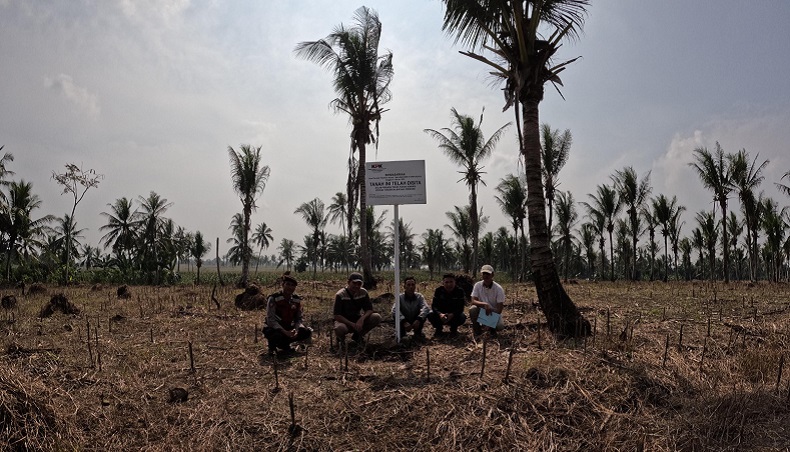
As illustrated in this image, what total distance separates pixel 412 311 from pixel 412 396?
8.19 ft

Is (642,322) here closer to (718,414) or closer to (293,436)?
(718,414)

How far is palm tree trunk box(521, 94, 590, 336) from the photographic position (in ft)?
20.5

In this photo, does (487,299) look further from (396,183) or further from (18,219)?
(18,219)

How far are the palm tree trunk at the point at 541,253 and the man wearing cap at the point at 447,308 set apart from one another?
3.84 ft

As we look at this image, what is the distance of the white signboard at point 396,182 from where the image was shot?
6.36 meters

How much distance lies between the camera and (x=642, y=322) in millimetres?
7363

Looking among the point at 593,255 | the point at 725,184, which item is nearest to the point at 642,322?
the point at 725,184

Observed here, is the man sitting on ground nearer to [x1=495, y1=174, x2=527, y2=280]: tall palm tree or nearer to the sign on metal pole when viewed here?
the sign on metal pole

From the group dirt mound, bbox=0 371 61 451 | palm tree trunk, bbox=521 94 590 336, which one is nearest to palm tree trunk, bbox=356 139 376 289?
palm tree trunk, bbox=521 94 590 336

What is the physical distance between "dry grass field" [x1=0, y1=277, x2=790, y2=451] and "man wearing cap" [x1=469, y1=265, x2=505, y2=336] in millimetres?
439

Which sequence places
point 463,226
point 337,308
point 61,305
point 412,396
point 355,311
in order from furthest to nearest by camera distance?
point 463,226, point 61,305, point 355,311, point 337,308, point 412,396

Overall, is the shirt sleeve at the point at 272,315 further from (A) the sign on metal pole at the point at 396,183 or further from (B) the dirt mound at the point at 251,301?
(B) the dirt mound at the point at 251,301

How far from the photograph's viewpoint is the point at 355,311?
6.34 meters

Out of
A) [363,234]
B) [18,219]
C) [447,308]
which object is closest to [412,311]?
[447,308]
